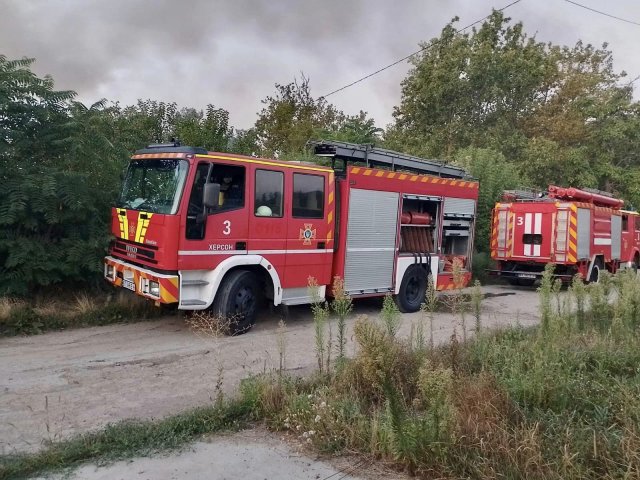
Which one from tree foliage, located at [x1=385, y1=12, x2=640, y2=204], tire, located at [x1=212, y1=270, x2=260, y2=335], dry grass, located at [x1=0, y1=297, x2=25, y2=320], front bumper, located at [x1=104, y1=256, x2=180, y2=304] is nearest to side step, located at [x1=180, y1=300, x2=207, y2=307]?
front bumper, located at [x1=104, y1=256, x2=180, y2=304]

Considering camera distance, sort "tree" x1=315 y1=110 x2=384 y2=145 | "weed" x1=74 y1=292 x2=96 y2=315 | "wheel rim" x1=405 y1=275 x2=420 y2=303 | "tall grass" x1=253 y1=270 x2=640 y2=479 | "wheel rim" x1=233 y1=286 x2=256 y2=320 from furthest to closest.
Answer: "tree" x1=315 y1=110 x2=384 y2=145 → "wheel rim" x1=405 y1=275 x2=420 y2=303 → "weed" x1=74 y1=292 x2=96 y2=315 → "wheel rim" x1=233 y1=286 x2=256 y2=320 → "tall grass" x1=253 y1=270 x2=640 y2=479

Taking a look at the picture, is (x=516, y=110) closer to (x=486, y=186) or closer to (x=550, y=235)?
(x=486, y=186)

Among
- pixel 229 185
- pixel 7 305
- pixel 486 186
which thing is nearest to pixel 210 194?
pixel 229 185

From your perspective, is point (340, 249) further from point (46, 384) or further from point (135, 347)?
point (46, 384)

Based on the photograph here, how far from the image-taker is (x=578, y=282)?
6.71 meters

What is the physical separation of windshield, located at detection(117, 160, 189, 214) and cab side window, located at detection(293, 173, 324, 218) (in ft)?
5.85

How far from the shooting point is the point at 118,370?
18.9 ft

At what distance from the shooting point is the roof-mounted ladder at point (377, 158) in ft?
28.9

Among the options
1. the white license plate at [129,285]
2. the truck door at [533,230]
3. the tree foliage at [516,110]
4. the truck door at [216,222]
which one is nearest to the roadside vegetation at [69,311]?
the white license plate at [129,285]

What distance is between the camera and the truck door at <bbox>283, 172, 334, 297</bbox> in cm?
817

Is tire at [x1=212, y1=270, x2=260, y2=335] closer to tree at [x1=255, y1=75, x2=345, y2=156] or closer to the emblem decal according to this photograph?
the emblem decal

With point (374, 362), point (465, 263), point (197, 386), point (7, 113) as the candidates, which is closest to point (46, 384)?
point (197, 386)

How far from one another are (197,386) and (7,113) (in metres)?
5.32

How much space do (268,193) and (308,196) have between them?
2.51 ft
